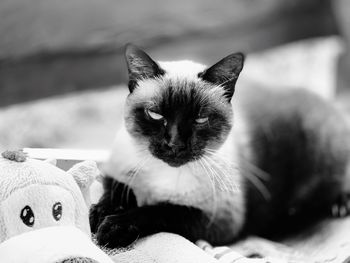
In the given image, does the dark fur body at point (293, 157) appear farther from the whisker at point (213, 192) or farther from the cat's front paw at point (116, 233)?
the cat's front paw at point (116, 233)

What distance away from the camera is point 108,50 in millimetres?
1660

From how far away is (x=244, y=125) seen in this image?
3.81 feet

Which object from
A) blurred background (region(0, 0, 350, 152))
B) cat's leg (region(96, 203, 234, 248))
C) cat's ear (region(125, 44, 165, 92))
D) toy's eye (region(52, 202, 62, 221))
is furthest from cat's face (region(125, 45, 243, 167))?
blurred background (region(0, 0, 350, 152))

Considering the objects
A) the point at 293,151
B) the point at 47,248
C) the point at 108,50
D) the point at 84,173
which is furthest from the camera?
the point at 108,50

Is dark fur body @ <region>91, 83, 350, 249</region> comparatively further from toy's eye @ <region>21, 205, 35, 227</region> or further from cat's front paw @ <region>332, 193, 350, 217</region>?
toy's eye @ <region>21, 205, 35, 227</region>

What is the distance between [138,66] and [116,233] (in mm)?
299

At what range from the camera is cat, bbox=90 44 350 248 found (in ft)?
2.75

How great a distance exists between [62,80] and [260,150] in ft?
2.46

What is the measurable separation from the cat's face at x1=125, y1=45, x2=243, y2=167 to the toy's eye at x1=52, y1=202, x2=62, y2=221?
0.74ft

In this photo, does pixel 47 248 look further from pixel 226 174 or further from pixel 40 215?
pixel 226 174

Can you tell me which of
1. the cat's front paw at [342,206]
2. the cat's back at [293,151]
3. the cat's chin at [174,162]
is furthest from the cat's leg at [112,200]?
the cat's front paw at [342,206]

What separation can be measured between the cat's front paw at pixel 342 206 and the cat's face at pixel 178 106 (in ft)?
1.62

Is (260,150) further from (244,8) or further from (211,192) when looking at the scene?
(244,8)

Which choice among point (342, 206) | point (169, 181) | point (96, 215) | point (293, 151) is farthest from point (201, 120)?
point (342, 206)
